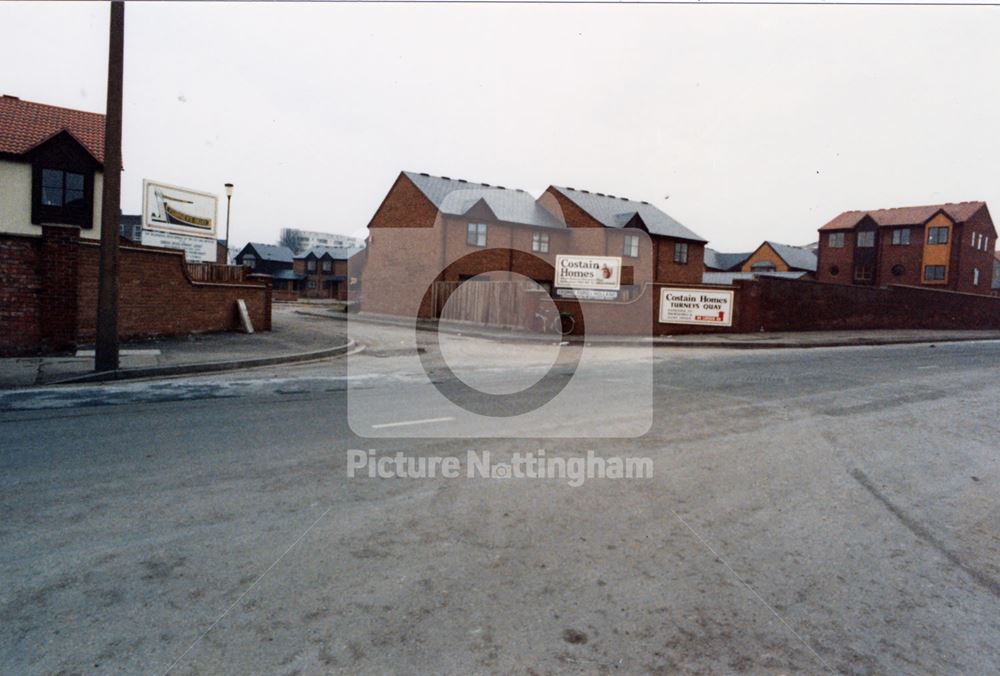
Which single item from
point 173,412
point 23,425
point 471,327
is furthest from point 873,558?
point 471,327

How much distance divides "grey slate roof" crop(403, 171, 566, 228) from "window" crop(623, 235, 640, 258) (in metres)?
4.75

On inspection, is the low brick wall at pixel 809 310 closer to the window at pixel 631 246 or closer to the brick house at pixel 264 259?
the window at pixel 631 246

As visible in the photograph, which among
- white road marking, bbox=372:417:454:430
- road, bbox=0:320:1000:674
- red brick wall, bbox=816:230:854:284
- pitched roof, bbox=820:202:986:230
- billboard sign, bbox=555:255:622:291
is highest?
pitched roof, bbox=820:202:986:230

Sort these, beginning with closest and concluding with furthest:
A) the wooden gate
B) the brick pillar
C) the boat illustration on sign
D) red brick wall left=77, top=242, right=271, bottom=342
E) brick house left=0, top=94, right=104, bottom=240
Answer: the brick pillar, red brick wall left=77, top=242, right=271, bottom=342, the boat illustration on sign, brick house left=0, top=94, right=104, bottom=240, the wooden gate

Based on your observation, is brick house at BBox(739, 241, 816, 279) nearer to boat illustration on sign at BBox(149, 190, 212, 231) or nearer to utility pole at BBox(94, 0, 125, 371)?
boat illustration on sign at BBox(149, 190, 212, 231)

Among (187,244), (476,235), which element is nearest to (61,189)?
(187,244)

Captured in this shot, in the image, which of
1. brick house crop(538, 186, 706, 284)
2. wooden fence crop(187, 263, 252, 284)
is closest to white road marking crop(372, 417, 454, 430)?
wooden fence crop(187, 263, 252, 284)

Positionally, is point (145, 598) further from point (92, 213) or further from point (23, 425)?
point (92, 213)

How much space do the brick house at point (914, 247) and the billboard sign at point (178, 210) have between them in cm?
5570

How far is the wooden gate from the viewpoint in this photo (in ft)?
83.4

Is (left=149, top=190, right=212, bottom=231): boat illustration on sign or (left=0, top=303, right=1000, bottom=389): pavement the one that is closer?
(left=0, top=303, right=1000, bottom=389): pavement

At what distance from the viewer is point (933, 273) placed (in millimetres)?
53781

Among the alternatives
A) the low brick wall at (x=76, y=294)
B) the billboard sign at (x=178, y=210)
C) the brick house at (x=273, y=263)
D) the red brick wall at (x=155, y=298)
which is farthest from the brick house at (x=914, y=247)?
the brick house at (x=273, y=263)

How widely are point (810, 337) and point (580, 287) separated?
10154mm
